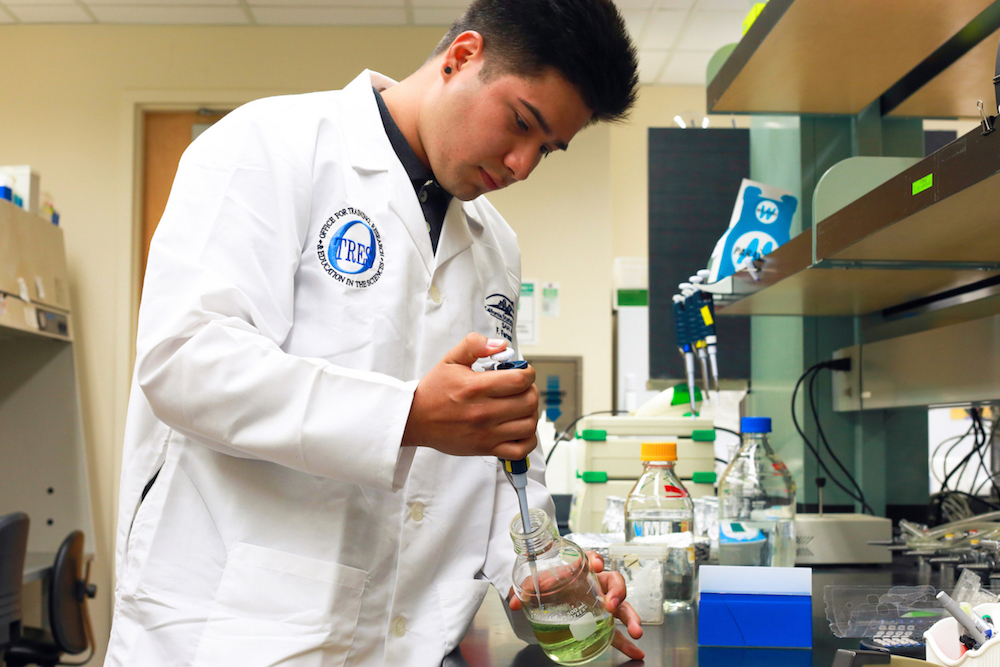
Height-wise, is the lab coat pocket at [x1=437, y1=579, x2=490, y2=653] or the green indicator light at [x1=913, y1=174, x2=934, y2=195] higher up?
the green indicator light at [x1=913, y1=174, x2=934, y2=195]

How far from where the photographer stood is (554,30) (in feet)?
2.99

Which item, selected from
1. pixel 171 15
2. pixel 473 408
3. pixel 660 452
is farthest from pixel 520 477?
pixel 171 15

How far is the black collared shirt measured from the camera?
1.03m

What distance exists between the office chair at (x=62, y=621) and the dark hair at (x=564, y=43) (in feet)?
7.87

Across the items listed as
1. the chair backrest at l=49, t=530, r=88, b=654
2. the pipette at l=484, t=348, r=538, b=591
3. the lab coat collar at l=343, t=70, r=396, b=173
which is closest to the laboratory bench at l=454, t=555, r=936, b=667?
the pipette at l=484, t=348, r=538, b=591

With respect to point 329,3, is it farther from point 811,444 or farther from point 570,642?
point 570,642

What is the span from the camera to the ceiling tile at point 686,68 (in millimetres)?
3908

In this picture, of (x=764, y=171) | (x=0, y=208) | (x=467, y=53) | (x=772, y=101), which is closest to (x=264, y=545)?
(x=467, y=53)

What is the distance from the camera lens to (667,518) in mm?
1215

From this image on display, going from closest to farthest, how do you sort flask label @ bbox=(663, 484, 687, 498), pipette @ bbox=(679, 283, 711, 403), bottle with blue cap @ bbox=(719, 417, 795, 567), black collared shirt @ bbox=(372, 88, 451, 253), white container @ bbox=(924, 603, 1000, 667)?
white container @ bbox=(924, 603, 1000, 667)
black collared shirt @ bbox=(372, 88, 451, 253)
flask label @ bbox=(663, 484, 687, 498)
bottle with blue cap @ bbox=(719, 417, 795, 567)
pipette @ bbox=(679, 283, 711, 403)

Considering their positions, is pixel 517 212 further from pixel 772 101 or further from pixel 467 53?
pixel 467 53

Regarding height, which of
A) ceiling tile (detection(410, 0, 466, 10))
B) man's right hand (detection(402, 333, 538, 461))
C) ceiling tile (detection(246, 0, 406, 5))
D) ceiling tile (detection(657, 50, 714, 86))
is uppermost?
ceiling tile (detection(410, 0, 466, 10))

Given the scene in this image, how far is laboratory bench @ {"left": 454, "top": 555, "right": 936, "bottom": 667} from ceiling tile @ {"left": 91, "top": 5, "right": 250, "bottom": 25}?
3402 mm

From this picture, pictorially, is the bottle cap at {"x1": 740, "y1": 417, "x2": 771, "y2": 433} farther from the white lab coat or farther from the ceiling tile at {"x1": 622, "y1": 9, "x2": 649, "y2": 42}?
the ceiling tile at {"x1": 622, "y1": 9, "x2": 649, "y2": 42}
